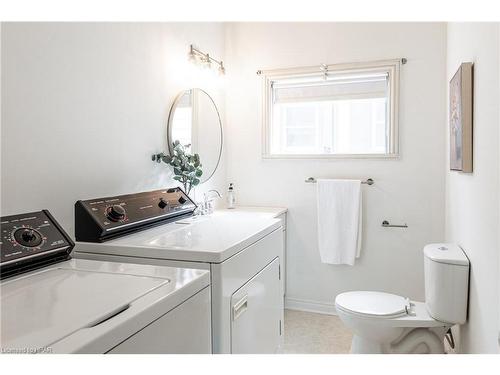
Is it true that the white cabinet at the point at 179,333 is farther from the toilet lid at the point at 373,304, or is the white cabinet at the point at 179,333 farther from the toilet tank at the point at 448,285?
the toilet tank at the point at 448,285

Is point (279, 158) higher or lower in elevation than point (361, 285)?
higher

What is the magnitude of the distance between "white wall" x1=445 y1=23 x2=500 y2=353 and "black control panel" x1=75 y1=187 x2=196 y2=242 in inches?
55.9

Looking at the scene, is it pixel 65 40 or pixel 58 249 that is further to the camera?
pixel 65 40

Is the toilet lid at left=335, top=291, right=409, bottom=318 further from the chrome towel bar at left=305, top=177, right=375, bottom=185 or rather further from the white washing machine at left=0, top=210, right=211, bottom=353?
the white washing machine at left=0, top=210, right=211, bottom=353

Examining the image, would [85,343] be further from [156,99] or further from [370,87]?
[370,87]

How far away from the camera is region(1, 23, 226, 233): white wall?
1.39 m

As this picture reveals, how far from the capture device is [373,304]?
2.16 metres

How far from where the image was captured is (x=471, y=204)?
1752 millimetres

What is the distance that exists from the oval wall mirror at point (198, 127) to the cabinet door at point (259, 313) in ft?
3.36

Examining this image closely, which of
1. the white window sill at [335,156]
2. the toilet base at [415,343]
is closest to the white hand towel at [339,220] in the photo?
the white window sill at [335,156]

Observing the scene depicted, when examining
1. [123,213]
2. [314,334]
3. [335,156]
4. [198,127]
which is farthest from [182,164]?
[314,334]

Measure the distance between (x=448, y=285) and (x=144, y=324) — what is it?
5.15ft

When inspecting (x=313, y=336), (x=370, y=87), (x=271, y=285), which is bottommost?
(x=313, y=336)

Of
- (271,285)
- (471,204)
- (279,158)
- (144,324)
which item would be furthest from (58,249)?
(279,158)
